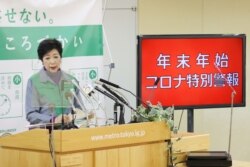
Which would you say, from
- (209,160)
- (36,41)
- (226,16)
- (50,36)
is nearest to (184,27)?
(226,16)

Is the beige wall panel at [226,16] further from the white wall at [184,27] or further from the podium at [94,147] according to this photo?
the podium at [94,147]

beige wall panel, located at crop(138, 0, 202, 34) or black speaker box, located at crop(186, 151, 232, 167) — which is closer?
black speaker box, located at crop(186, 151, 232, 167)

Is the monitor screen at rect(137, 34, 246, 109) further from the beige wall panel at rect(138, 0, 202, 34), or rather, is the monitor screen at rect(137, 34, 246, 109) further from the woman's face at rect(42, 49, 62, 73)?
the beige wall panel at rect(138, 0, 202, 34)

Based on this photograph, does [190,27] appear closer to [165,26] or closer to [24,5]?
[165,26]

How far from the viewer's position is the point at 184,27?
191 inches

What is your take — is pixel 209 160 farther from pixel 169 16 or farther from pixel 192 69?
pixel 169 16

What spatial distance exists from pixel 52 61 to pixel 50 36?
0.18 metres

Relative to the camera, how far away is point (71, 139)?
186 centimetres

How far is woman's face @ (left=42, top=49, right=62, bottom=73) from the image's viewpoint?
3426 mm

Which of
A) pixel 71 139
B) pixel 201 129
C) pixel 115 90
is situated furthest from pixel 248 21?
pixel 71 139

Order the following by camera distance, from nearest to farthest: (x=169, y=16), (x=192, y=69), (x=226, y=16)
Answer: (x=192, y=69)
(x=169, y=16)
(x=226, y=16)

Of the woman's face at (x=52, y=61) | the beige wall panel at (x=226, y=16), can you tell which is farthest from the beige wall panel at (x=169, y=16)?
the woman's face at (x=52, y=61)

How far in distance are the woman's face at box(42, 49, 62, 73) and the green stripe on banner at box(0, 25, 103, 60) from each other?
0.27 feet

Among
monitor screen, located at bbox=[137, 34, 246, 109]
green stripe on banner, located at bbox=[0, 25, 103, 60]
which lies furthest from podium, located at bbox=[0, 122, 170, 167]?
monitor screen, located at bbox=[137, 34, 246, 109]
